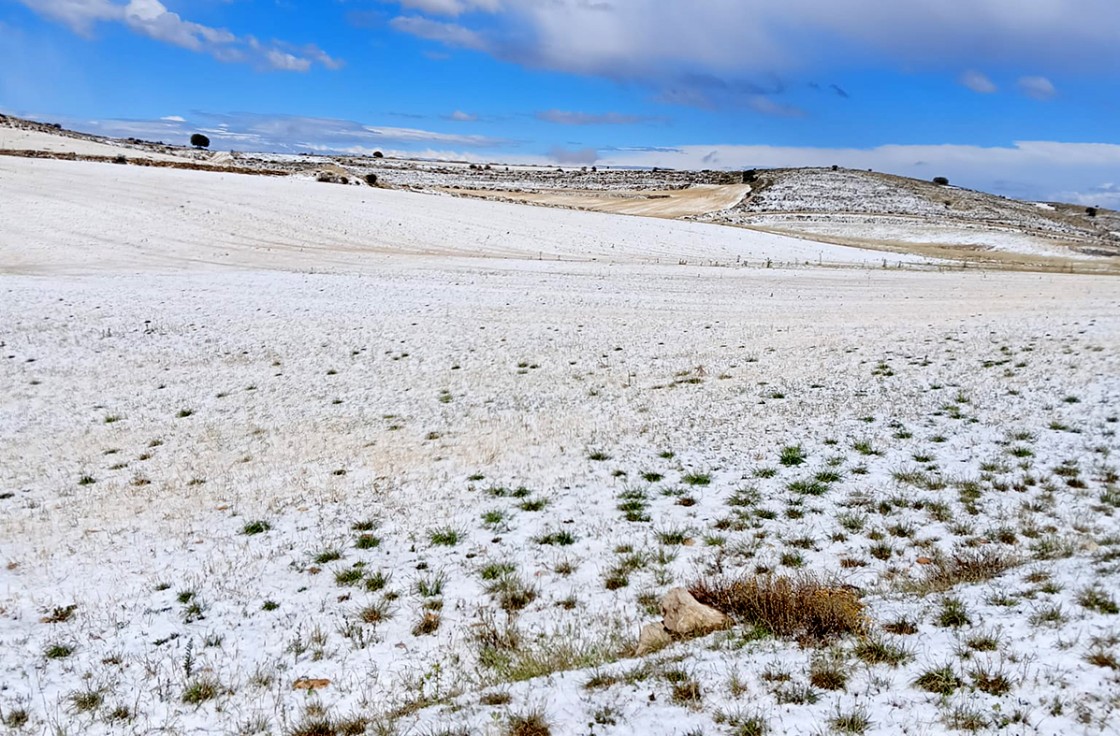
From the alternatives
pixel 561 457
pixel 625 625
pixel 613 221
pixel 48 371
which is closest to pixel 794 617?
pixel 625 625

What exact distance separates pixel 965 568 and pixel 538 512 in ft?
17.6

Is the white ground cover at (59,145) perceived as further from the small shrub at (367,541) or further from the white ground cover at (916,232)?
the small shrub at (367,541)

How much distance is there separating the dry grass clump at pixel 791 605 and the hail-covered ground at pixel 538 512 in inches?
8.1

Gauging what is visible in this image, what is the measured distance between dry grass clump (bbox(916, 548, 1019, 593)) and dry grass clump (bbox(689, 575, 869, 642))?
902mm

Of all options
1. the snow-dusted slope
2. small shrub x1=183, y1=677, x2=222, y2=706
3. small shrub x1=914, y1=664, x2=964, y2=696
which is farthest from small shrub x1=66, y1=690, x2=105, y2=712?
the snow-dusted slope

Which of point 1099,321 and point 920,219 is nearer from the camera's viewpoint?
point 1099,321

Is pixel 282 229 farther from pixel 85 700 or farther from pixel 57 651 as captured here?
pixel 85 700

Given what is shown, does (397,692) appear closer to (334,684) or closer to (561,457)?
(334,684)

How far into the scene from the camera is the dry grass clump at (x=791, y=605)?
649cm

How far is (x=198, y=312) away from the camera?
25125mm

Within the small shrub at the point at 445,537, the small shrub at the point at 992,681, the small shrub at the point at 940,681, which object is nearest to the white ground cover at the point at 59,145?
the small shrub at the point at 445,537

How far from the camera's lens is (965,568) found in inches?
306

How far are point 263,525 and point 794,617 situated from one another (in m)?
7.43

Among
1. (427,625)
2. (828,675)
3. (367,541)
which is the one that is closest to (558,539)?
(427,625)
